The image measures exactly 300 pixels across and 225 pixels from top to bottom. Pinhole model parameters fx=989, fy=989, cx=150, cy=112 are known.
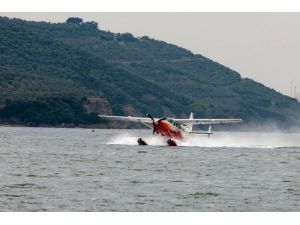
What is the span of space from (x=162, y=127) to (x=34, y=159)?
12.2m

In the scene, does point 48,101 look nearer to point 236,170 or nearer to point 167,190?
point 236,170

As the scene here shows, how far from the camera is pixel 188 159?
65812mm

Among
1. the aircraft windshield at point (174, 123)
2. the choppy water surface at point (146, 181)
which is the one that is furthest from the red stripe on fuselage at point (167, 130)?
Result: the choppy water surface at point (146, 181)

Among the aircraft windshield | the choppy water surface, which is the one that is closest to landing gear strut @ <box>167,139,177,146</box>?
the aircraft windshield

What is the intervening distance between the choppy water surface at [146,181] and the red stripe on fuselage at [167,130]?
1.83 meters

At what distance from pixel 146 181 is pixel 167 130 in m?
25.2

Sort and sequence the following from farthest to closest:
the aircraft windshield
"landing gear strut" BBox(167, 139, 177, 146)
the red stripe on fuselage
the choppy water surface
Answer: "landing gear strut" BBox(167, 139, 177, 146), the aircraft windshield, the red stripe on fuselage, the choppy water surface

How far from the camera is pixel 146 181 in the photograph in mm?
48375

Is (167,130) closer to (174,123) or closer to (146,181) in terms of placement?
(174,123)

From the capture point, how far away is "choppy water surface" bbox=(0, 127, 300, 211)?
39000mm

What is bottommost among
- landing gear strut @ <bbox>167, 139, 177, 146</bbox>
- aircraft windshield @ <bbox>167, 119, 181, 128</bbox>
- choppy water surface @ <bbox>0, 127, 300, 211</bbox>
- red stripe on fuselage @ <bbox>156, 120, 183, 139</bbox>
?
choppy water surface @ <bbox>0, 127, 300, 211</bbox>

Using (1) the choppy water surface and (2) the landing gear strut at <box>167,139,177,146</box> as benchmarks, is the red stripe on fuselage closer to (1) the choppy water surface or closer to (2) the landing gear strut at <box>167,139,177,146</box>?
(2) the landing gear strut at <box>167,139,177,146</box>

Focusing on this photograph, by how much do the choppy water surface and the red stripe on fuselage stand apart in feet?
6.02

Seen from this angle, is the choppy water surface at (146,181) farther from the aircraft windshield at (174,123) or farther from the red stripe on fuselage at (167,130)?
the aircraft windshield at (174,123)
